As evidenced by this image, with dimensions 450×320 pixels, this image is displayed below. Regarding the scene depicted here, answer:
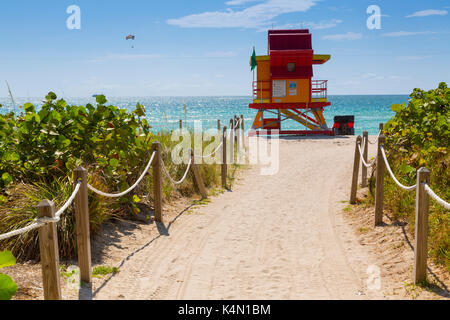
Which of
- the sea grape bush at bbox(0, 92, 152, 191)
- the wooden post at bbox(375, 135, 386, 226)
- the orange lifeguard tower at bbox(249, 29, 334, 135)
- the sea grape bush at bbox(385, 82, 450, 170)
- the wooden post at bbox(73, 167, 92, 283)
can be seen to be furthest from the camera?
the orange lifeguard tower at bbox(249, 29, 334, 135)

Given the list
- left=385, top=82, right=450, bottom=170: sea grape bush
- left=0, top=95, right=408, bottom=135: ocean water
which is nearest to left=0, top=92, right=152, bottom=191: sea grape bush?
left=0, top=95, right=408, bottom=135: ocean water

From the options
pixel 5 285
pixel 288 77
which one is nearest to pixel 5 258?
pixel 5 285

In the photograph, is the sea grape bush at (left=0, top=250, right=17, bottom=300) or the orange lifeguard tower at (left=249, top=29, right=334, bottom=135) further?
the orange lifeguard tower at (left=249, top=29, right=334, bottom=135)

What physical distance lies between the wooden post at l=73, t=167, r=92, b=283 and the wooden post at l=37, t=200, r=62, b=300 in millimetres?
1051

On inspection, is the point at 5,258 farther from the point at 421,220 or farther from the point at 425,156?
the point at 425,156

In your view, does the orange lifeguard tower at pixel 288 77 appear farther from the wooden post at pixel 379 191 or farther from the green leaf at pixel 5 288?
the green leaf at pixel 5 288

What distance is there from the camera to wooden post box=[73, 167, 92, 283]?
4.44 meters

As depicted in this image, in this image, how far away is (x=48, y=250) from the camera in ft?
11.1

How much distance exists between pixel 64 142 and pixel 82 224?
1.87 m

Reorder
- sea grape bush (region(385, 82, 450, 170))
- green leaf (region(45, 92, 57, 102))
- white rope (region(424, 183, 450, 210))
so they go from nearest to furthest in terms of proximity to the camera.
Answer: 1. white rope (region(424, 183, 450, 210))
2. green leaf (region(45, 92, 57, 102))
3. sea grape bush (region(385, 82, 450, 170))

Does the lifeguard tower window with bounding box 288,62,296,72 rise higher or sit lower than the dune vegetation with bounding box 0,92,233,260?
higher

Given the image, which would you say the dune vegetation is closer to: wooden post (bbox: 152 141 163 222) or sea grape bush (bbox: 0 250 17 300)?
wooden post (bbox: 152 141 163 222)

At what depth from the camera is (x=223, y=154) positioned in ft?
34.5

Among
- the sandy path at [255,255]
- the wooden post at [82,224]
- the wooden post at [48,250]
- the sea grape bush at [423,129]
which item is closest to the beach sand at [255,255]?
the sandy path at [255,255]
